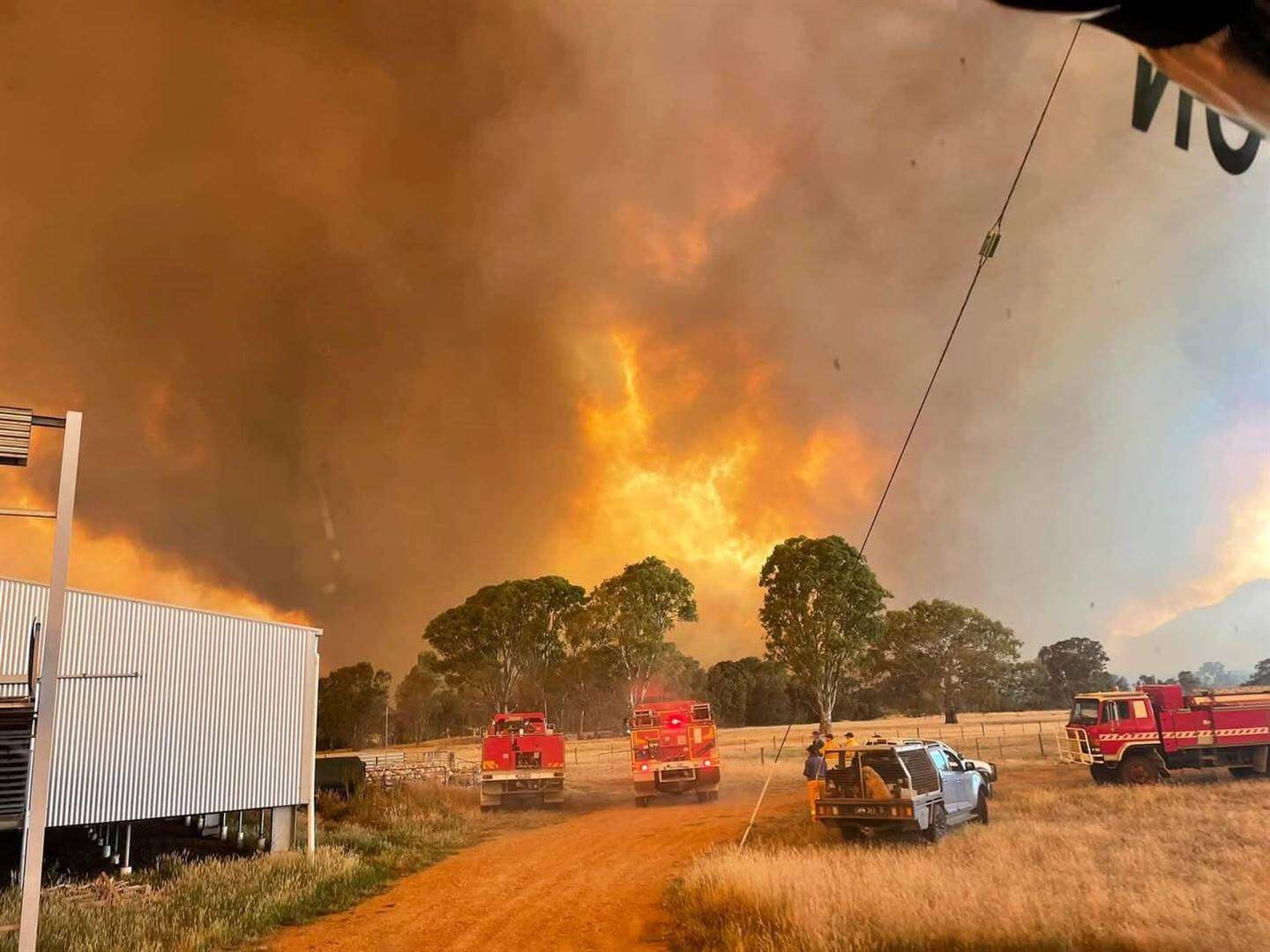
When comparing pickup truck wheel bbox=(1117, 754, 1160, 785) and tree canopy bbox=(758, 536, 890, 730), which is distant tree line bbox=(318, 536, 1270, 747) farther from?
pickup truck wheel bbox=(1117, 754, 1160, 785)

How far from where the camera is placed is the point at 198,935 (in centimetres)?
1057

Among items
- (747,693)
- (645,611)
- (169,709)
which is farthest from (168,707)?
(747,693)

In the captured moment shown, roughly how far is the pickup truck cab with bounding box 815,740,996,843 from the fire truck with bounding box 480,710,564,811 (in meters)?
11.7

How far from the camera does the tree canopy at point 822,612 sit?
3369 centimetres

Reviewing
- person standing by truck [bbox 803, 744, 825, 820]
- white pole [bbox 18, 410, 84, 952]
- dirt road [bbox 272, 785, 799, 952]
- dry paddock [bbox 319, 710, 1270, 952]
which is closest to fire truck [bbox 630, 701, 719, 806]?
dirt road [bbox 272, 785, 799, 952]

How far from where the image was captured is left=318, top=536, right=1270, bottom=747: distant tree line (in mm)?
A: 34031

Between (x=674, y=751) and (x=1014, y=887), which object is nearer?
(x=1014, y=887)

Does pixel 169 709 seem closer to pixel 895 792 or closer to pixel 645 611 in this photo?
pixel 895 792

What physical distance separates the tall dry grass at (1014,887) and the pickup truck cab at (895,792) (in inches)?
15.0

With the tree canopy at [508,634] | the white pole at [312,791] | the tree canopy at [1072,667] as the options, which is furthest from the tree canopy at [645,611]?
the white pole at [312,791]

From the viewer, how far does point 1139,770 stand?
1809 cm

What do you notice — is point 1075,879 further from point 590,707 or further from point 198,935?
point 590,707

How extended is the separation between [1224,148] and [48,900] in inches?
656

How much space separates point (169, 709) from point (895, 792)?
1380 cm
